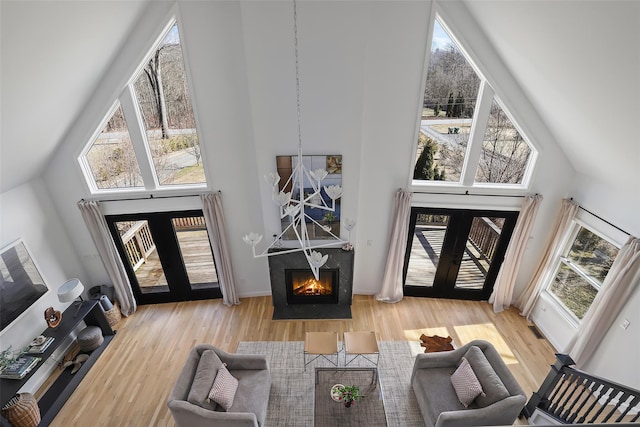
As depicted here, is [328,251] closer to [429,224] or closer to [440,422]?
[429,224]

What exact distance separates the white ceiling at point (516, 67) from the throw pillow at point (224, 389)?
12.8ft

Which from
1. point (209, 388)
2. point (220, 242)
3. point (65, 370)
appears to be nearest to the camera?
point (209, 388)

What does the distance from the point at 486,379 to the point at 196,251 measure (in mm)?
5229

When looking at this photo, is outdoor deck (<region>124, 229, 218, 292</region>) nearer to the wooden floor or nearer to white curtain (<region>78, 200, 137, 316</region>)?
white curtain (<region>78, 200, 137, 316</region>)

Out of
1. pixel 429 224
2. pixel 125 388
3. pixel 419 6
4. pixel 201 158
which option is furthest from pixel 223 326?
pixel 419 6

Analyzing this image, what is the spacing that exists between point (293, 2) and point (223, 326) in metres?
5.40

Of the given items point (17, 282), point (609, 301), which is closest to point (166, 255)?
point (17, 282)

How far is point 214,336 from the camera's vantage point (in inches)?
226

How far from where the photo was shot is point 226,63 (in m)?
4.75

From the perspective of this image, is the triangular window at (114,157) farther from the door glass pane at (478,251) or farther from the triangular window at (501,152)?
the door glass pane at (478,251)

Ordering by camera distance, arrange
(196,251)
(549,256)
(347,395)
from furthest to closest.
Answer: (196,251) < (549,256) < (347,395)

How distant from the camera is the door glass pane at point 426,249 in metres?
5.96

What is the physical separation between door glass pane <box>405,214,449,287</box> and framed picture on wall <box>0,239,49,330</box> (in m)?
6.41

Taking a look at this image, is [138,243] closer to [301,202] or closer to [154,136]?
[154,136]
